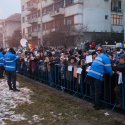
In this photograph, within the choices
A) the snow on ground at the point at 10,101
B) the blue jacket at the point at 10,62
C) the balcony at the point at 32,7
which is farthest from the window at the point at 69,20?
the blue jacket at the point at 10,62

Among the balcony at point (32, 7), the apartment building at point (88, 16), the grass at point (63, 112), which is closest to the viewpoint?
the grass at point (63, 112)

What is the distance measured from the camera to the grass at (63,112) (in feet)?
24.5

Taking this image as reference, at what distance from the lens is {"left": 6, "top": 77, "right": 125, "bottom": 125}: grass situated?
7.47 metres

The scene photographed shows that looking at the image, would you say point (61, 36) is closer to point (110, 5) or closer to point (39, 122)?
point (110, 5)

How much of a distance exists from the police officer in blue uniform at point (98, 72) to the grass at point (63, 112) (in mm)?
411

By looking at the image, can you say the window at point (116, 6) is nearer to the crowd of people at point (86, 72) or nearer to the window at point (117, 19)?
the window at point (117, 19)

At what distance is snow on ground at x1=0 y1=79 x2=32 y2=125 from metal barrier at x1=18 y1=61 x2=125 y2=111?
3.95 ft

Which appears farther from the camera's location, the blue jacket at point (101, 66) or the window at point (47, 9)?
the window at point (47, 9)

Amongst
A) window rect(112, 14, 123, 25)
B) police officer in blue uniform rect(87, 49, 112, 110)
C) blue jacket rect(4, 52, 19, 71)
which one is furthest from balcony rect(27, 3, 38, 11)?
police officer in blue uniform rect(87, 49, 112, 110)

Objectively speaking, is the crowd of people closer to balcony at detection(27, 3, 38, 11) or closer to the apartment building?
the apartment building

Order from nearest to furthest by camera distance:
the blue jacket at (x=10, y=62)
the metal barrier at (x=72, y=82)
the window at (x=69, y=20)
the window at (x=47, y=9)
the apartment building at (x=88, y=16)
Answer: the metal barrier at (x=72, y=82) < the blue jacket at (x=10, y=62) < the apartment building at (x=88, y=16) < the window at (x=69, y=20) < the window at (x=47, y=9)

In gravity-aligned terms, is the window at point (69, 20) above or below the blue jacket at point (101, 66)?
above

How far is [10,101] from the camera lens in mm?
10000

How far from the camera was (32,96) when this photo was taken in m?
11.0
